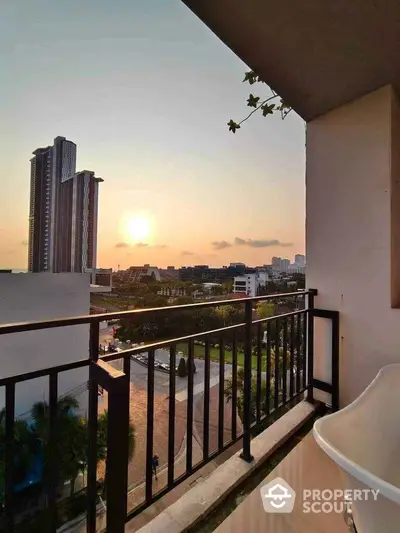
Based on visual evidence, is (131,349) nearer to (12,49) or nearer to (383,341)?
(383,341)

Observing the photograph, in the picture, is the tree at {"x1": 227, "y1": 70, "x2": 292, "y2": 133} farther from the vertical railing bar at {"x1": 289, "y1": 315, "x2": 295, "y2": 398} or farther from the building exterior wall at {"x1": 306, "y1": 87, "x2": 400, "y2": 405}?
the vertical railing bar at {"x1": 289, "y1": 315, "x2": 295, "y2": 398}

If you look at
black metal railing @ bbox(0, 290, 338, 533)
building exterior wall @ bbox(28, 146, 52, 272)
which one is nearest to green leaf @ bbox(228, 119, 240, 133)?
black metal railing @ bbox(0, 290, 338, 533)

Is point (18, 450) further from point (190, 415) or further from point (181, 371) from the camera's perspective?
point (181, 371)

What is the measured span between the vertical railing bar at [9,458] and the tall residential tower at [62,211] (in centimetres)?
755

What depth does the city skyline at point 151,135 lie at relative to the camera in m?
3.92

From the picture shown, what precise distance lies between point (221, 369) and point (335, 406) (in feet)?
3.87

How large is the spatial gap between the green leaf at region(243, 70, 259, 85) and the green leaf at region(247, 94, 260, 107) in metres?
0.26

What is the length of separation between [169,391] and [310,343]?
142 cm

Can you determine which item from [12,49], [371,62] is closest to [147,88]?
[12,49]

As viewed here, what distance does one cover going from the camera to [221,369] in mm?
1607

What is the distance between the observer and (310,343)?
2352 millimetres

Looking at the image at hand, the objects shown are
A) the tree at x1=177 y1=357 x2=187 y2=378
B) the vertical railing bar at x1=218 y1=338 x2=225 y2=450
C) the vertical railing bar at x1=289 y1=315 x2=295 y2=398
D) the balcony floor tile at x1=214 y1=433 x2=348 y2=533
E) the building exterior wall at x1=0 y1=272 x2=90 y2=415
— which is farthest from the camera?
the building exterior wall at x1=0 y1=272 x2=90 y2=415

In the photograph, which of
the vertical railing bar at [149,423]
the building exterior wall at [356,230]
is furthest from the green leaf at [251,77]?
the vertical railing bar at [149,423]

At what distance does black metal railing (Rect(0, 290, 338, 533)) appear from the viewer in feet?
2.81
